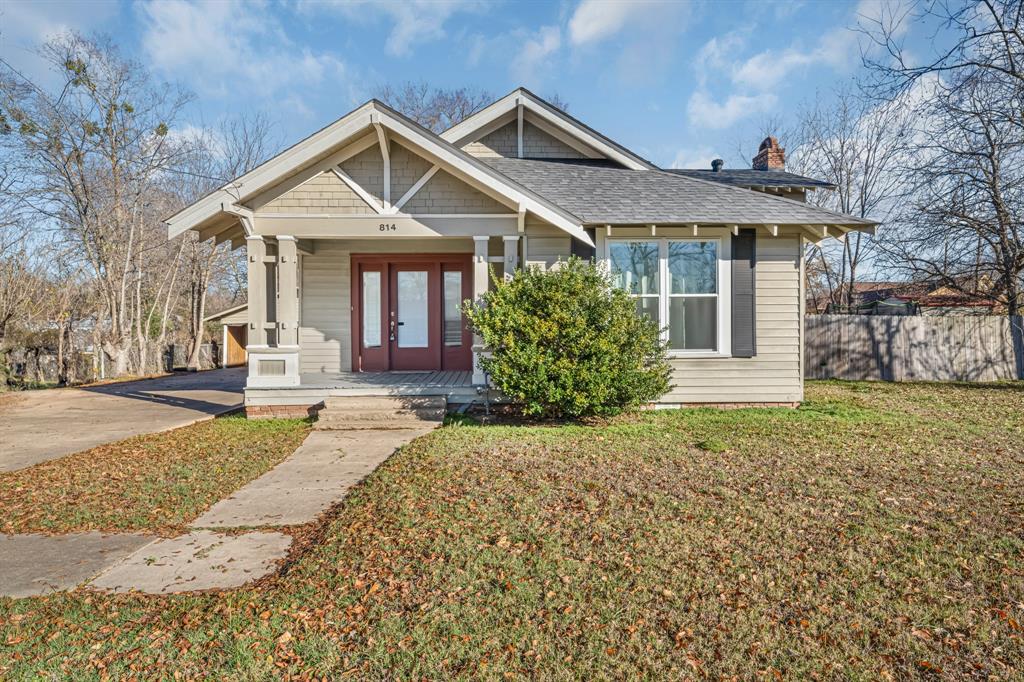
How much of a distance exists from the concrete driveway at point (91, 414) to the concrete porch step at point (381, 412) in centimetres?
274

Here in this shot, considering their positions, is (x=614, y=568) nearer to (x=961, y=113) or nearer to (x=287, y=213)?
(x=287, y=213)

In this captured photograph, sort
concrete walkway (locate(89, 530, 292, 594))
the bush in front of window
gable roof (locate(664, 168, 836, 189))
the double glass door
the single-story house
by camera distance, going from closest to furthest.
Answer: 1. concrete walkway (locate(89, 530, 292, 594))
2. the bush in front of window
3. gable roof (locate(664, 168, 836, 189))
4. the double glass door
5. the single-story house

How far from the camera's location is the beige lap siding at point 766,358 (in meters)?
8.95

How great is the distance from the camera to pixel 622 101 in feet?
51.9

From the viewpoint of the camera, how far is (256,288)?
8.43 metres

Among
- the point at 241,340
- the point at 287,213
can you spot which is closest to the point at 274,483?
the point at 287,213

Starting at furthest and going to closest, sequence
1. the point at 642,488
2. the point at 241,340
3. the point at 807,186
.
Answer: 1. the point at 241,340
2. the point at 807,186
3. the point at 642,488

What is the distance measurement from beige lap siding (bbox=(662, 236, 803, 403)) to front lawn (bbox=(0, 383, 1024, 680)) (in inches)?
131

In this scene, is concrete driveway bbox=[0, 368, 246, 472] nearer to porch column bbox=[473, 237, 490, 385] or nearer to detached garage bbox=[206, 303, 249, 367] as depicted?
porch column bbox=[473, 237, 490, 385]

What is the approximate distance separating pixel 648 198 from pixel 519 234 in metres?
2.40

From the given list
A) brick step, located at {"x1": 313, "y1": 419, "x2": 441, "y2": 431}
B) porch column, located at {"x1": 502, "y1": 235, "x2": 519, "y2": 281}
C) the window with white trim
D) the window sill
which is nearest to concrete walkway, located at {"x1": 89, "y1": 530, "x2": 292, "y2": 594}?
brick step, located at {"x1": 313, "y1": 419, "x2": 441, "y2": 431}

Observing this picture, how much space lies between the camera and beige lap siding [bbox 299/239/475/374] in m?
10.5

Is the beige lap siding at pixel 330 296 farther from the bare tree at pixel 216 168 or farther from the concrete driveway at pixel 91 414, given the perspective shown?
the bare tree at pixel 216 168

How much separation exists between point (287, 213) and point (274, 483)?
4554mm
